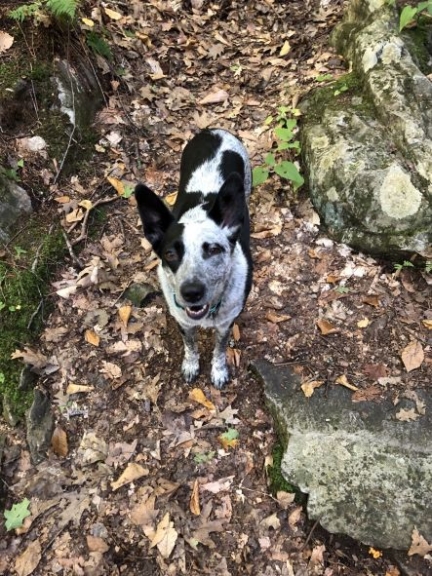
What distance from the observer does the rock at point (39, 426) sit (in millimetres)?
4121

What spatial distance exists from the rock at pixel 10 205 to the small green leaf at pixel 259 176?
2709 mm

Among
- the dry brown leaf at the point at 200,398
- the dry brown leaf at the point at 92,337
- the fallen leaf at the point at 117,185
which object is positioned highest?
the fallen leaf at the point at 117,185

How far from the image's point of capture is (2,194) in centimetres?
504

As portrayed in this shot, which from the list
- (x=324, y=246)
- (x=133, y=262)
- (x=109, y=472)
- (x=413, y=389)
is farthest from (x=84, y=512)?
(x=324, y=246)

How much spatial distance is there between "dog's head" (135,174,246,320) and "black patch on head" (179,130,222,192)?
1.14m

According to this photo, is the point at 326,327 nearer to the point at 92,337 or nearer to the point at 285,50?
the point at 92,337

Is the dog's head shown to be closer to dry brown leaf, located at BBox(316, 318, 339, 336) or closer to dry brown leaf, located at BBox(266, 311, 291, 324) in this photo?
dry brown leaf, located at BBox(266, 311, 291, 324)

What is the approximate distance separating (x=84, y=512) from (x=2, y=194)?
340cm

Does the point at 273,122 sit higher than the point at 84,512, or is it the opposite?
the point at 273,122

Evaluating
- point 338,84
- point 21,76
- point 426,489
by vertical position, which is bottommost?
point 426,489

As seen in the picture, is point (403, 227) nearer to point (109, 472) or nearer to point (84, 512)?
point (109, 472)

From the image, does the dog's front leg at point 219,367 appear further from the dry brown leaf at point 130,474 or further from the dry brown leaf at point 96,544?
the dry brown leaf at point 96,544

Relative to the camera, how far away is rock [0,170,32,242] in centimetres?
501

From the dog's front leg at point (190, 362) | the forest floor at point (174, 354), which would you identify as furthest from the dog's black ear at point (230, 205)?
the forest floor at point (174, 354)
